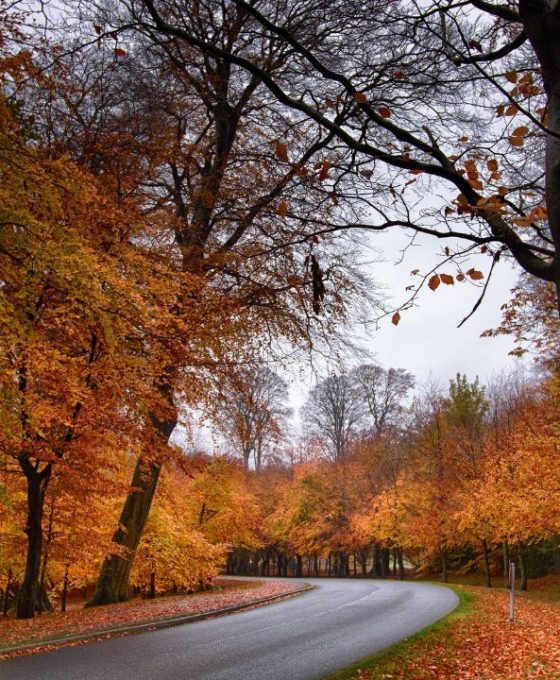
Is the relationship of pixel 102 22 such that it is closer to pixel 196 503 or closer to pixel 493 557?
pixel 196 503

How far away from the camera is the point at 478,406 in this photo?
32.4 meters

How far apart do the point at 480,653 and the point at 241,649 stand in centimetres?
355

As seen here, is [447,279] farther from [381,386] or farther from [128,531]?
[381,386]

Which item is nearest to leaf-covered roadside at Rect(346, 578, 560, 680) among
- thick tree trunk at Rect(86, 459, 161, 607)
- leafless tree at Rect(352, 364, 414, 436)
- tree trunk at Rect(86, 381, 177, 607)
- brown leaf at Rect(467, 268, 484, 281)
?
brown leaf at Rect(467, 268, 484, 281)

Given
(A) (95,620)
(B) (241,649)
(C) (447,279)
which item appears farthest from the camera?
(A) (95,620)

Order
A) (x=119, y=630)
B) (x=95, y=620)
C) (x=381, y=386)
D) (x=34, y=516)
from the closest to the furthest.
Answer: (x=119, y=630)
(x=95, y=620)
(x=34, y=516)
(x=381, y=386)

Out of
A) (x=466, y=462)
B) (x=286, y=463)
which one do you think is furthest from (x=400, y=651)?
(x=286, y=463)

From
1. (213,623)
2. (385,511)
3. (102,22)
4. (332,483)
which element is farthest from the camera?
(332,483)

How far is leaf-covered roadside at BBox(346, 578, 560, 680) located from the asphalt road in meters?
0.68

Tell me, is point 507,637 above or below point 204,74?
below

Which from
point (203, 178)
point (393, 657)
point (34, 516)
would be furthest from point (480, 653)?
point (203, 178)

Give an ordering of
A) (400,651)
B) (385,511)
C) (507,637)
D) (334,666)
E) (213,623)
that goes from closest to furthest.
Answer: (334,666), (400,651), (507,637), (213,623), (385,511)

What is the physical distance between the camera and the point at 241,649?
860 cm

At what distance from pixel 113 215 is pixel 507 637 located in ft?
32.2
